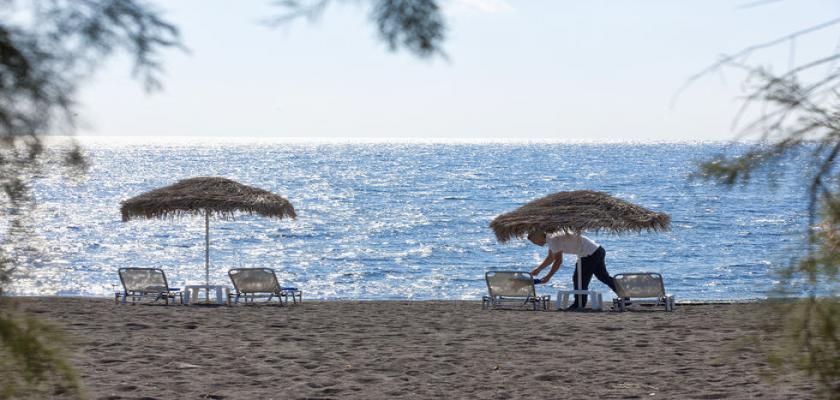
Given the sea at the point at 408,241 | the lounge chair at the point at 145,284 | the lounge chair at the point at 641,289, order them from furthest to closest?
the sea at the point at 408,241
the lounge chair at the point at 145,284
the lounge chair at the point at 641,289

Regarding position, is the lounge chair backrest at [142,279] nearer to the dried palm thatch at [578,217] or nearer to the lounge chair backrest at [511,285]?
the lounge chair backrest at [511,285]

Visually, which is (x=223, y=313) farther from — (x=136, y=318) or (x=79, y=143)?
(x=79, y=143)

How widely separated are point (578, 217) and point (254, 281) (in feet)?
13.6

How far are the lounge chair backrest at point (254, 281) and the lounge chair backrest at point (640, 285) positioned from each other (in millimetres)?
4321

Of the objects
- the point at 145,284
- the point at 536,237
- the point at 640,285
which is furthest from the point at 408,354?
the point at 145,284

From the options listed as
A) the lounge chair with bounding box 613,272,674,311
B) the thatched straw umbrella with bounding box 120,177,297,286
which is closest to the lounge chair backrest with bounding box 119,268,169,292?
the thatched straw umbrella with bounding box 120,177,297,286

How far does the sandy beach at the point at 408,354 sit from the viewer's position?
6.68 m

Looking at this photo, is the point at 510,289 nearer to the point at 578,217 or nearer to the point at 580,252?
the point at 580,252

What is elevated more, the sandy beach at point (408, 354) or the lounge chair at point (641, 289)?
the lounge chair at point (641, 289)

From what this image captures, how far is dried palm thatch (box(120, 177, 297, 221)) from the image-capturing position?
1348 centimetres

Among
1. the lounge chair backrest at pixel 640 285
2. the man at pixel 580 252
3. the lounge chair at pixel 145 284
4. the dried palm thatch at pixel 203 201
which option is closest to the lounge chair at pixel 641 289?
the lounge chair backrest at pixel 640 285

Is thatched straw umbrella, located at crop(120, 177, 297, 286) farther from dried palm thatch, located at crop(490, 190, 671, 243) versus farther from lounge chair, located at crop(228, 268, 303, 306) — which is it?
dried palm thatch, located at crop(490, 190, 671, 243)

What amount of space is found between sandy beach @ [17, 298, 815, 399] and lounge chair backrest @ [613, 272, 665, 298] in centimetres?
65

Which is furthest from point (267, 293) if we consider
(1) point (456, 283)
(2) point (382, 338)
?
(1) point (456, 283)
